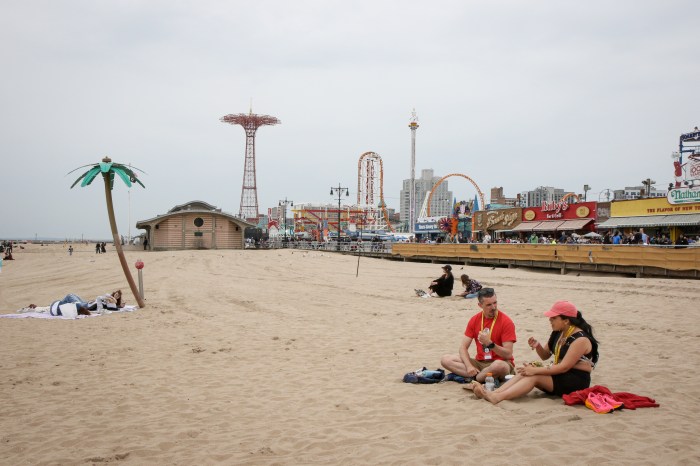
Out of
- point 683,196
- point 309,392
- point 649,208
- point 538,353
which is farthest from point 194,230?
point 538,353

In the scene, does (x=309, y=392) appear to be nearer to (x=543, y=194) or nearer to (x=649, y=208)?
(x=649, y=208)

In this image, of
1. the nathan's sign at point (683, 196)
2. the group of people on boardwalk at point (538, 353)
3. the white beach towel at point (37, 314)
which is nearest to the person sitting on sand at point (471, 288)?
the group of people on boardwalk at point (538, 353)

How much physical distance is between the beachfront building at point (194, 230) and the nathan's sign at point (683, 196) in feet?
117

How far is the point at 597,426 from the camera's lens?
4.46 metres

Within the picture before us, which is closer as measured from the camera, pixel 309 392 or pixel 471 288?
pixel 309 392

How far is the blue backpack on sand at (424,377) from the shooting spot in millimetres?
6066

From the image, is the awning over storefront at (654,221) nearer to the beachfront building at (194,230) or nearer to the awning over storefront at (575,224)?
the awning over storefront at (575,224)

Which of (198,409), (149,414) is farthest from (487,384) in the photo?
(149,414)

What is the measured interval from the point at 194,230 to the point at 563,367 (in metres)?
44.7

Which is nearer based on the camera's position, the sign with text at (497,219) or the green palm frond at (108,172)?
the green palm frond at (108,172)

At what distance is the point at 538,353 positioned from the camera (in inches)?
215

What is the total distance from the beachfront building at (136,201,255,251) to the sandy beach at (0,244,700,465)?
3418 centimetres

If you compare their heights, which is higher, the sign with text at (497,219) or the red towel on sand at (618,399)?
the sign with text at (497,219)

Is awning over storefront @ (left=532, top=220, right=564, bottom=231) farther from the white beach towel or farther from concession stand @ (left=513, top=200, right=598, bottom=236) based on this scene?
the white beach towel
